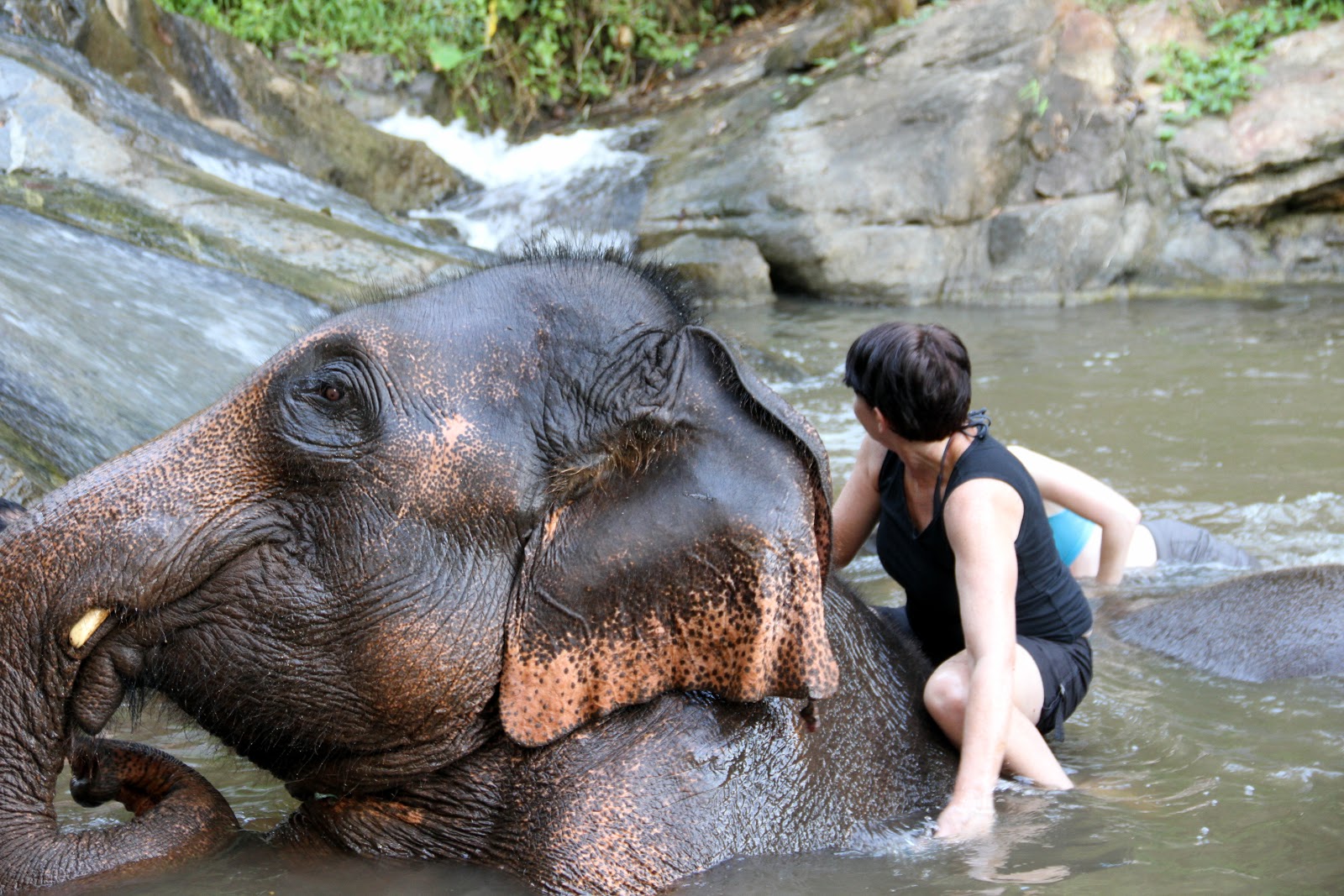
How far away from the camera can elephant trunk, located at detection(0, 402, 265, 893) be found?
89.5 inches

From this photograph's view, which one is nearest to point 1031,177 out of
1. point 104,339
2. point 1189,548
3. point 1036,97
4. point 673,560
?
point 1036,97

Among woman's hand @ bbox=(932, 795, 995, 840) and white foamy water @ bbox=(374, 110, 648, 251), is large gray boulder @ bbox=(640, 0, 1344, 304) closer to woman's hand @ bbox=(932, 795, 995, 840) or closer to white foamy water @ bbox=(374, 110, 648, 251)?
white foamy water @ bbox=(374, 110, 648, 251)

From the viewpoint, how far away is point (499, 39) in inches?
668

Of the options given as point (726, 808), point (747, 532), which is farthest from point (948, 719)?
point (747, 532)

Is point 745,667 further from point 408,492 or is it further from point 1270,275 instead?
point 1270,275

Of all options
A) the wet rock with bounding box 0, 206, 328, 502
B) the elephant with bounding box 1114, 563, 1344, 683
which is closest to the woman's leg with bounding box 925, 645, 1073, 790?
the elephant with bounding box 1114, 563, 1344, 683

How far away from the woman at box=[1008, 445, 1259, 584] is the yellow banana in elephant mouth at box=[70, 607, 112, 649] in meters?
2.78

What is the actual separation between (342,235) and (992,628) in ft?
19.7

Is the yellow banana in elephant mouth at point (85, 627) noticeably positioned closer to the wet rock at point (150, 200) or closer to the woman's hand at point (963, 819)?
the woman's hand at point (963, 819)

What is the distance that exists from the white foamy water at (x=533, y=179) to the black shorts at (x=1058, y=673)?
9392mm

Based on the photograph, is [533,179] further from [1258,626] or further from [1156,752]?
[1156,752]

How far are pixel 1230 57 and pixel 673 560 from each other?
11.9 metres

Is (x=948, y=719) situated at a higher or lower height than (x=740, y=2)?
lower

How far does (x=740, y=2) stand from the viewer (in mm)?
18281
